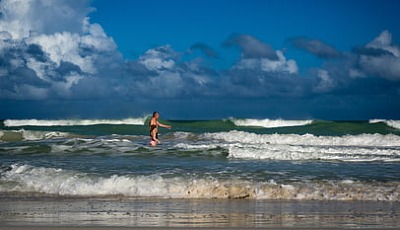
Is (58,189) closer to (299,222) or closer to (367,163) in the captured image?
(299,222)

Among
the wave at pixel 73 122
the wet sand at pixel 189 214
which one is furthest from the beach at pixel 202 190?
the wave at pixel 73 122

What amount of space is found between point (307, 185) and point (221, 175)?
2135 millimetres

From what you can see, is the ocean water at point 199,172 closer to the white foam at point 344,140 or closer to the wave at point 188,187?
the wave at point 188,187

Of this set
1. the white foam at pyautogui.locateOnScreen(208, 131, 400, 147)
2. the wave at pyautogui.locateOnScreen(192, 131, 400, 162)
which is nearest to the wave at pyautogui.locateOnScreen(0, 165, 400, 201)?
the wave at pyautogui.locateOnScreen(192, 131, 400, 162)

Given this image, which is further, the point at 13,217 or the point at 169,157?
the point at 169,157

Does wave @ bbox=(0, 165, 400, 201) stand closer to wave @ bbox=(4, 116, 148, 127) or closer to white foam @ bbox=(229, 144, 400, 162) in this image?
white foam @ bbox=(229, 144, 400, 162)

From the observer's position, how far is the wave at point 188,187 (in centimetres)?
1082

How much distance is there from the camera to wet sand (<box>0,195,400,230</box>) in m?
7.61

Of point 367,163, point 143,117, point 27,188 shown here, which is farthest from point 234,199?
point 143,117

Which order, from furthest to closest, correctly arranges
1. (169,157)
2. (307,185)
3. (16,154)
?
(16,154) < (169,157) < (307,185)

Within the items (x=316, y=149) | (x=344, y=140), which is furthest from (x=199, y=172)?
(x=344, y=140)

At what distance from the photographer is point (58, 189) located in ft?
39.0

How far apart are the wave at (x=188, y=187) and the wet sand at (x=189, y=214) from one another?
555 millimetres

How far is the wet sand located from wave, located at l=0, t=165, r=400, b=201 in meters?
0.56
